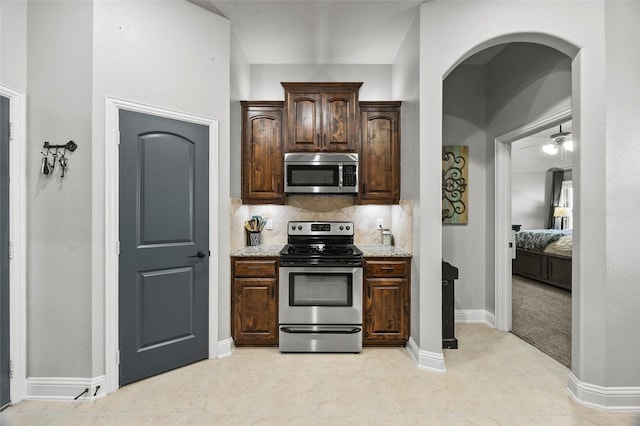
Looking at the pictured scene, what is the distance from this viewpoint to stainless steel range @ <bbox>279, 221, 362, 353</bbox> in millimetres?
3041

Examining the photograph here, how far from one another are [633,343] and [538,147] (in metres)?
7.32

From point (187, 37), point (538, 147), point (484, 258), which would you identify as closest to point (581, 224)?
point (484, 258)

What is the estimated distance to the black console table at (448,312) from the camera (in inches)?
122

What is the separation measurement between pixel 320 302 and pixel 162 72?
2473 millimetres

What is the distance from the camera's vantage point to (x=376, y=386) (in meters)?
2.46

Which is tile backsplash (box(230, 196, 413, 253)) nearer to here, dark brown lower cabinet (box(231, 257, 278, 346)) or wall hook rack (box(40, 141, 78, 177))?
dark brown lower cabinet (box(231, 257, 278, 346))

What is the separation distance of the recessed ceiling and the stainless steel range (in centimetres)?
227

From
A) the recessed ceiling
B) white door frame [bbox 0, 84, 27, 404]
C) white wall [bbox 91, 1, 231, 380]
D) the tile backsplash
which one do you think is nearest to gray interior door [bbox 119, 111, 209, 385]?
white wall [bbox 91, 1, 231, 380]

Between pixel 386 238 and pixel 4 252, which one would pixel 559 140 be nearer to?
pixel 386 238

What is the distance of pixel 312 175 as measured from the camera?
346 cm

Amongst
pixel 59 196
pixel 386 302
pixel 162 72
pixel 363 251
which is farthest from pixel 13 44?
pixel 386 302

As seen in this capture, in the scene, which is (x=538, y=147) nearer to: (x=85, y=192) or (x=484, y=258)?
(x=484, y=258)

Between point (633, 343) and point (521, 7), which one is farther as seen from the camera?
point (521, 7)

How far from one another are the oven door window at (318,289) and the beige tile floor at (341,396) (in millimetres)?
508
